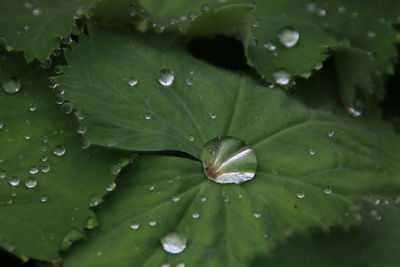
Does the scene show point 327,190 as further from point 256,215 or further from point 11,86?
point 11,86

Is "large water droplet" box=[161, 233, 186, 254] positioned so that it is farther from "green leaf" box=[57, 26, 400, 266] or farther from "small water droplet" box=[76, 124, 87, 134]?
"small water droplet" box=[76, 124, 87, 134]

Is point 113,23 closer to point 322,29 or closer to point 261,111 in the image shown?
point 261,111

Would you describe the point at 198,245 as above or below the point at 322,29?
below

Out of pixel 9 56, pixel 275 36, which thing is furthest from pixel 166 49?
pixel 9 56

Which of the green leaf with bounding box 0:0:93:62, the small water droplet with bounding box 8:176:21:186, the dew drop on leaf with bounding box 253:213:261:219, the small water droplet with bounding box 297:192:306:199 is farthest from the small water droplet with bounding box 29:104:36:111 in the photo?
the small water droplet with bounding box 297:192:306:199

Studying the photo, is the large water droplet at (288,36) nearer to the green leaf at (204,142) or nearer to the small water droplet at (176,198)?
the green leaf at (204,142)

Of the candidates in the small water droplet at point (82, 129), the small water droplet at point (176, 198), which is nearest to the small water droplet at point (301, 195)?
the small water droplet at point (176, 198)

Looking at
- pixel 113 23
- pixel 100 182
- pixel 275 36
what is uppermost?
pixel 113 23
